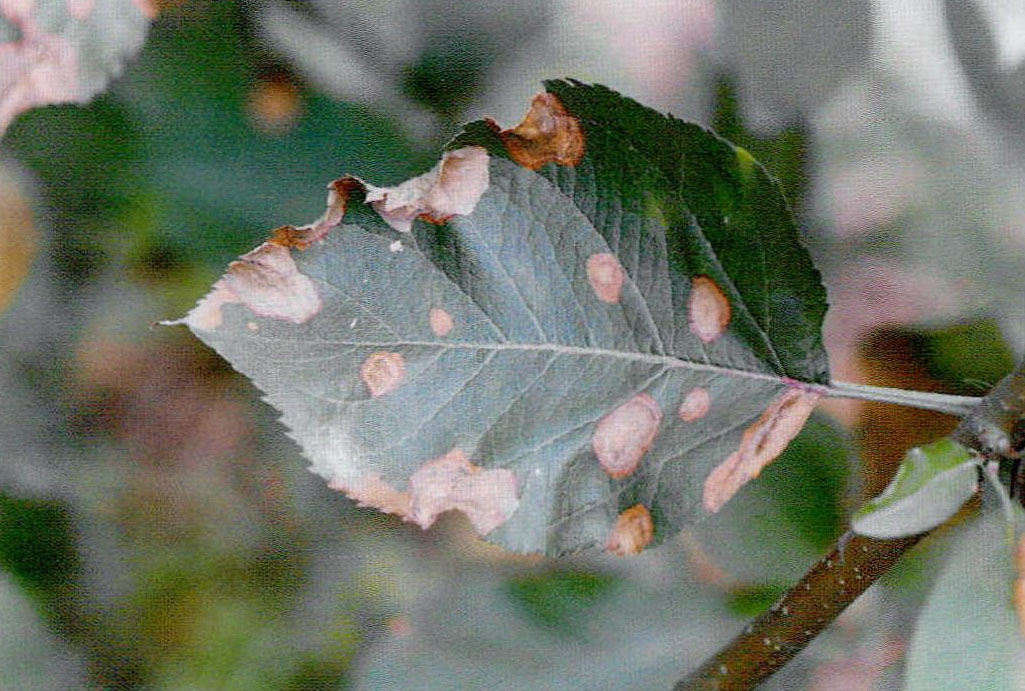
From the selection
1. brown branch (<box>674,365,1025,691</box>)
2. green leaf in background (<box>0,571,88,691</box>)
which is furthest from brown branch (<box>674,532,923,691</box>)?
green leaf in background (<box>0,571,88,691</box>)

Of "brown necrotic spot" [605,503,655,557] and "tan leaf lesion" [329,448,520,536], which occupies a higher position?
"tan leaf lesion" [329,448,520,536]

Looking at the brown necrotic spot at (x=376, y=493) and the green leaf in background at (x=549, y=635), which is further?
the green leaf in background at (x=549, y=635)

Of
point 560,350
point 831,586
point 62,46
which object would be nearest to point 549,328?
point 560,350

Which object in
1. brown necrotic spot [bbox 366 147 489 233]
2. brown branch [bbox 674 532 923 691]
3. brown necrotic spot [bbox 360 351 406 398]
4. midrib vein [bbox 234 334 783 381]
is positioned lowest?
brown branch [bbox 674 532 923 691]

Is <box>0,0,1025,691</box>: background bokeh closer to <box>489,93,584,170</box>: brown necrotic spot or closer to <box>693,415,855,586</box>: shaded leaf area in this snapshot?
<box>693,415,855,586</box>: shaded leaf area

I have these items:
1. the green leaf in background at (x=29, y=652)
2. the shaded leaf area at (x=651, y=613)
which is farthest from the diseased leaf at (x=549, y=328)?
the green leaf in background at (x=29, y=652)

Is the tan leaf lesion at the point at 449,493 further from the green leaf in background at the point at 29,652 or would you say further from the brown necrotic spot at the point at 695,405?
the green leaf in background at the point at 29,652
